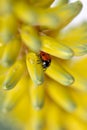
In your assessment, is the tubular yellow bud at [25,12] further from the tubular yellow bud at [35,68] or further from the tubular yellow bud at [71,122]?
the tubular yellow bud at [71,122]

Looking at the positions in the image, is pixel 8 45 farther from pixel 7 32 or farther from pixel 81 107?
pixel 81 107

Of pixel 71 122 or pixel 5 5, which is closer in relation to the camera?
pixel 5 5

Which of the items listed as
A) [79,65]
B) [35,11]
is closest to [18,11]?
[35,11]

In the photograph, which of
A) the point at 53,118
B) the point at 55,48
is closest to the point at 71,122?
the point at 53,118

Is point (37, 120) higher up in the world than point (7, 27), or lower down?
lower down

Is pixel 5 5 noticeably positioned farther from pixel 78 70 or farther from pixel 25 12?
pixel 78 70

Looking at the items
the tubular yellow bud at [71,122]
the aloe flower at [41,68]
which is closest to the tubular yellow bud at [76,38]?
the aloe flower at [41,68]

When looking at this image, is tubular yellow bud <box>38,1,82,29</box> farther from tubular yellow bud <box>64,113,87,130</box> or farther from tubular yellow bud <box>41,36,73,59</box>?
tubular yellow bud <box>64,113,87,130</box>

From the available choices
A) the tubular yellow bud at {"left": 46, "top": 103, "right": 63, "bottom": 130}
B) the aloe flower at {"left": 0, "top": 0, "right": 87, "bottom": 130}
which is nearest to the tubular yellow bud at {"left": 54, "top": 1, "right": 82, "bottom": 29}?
the aloe flower at {"left": 0, "top": 0, "right": 87, "bottom": 130}
